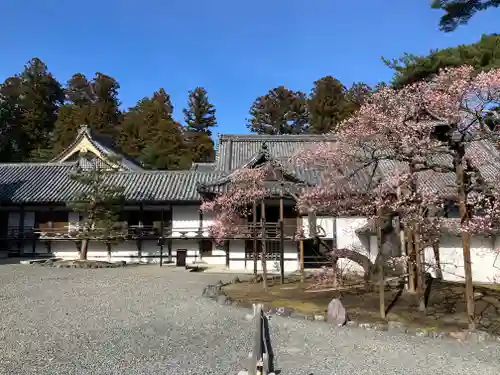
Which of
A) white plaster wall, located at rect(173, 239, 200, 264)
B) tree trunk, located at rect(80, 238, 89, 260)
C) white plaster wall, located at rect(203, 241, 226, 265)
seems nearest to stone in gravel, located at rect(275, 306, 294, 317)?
white plaster wall, located at rect(203, 241, 226, 265)

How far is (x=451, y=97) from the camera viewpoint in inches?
393

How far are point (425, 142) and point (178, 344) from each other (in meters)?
7.09

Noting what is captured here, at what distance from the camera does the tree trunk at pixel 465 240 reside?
8773 millimetres

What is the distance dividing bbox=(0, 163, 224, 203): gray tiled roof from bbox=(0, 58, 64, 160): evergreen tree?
17294 mm

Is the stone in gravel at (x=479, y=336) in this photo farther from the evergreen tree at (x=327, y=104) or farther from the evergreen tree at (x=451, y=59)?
the evergreen tree at (x=327, y=104)

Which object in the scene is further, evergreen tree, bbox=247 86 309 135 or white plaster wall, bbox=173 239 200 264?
evergreen tree, bbox=247 86 309 135

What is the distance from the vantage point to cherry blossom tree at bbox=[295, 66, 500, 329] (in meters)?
9.40

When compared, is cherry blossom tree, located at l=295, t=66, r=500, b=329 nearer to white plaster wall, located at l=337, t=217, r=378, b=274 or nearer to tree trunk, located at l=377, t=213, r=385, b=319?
tree trunk, located at l=377, t=213, r=385, b=319

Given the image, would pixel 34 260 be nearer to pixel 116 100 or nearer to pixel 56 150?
pixel 56 150

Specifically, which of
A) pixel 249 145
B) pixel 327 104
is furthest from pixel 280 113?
pixel 249 145

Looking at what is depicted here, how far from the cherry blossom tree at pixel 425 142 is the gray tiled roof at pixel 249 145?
15911 mm

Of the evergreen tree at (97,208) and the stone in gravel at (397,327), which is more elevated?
the evergreen tree at (97,208)

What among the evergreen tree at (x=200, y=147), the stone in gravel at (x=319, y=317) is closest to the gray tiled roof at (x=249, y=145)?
the evergreen tree at (x=200, y=147)

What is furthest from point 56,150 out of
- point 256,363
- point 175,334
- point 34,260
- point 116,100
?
point 256,363
